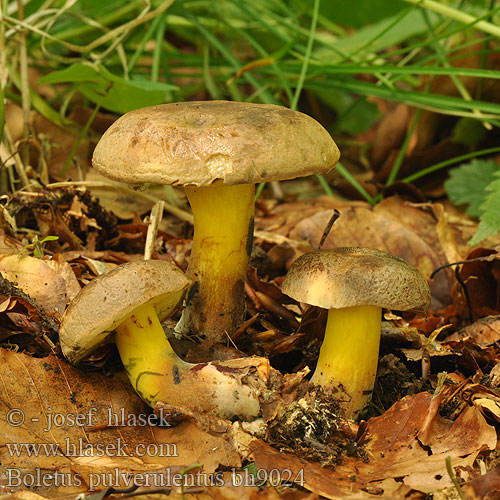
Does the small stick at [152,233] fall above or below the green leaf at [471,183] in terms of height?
above

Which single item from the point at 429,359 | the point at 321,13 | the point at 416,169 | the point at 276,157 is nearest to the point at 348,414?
the point at 429,359

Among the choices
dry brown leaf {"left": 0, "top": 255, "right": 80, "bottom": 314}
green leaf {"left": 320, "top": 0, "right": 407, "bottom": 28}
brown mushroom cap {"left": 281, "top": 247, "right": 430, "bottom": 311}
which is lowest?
dry brown leaf {"left": 0, "top": 255, "right": 80, "bottom": 314}

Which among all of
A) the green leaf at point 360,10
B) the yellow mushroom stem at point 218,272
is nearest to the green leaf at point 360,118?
the green leaf at point 360,10

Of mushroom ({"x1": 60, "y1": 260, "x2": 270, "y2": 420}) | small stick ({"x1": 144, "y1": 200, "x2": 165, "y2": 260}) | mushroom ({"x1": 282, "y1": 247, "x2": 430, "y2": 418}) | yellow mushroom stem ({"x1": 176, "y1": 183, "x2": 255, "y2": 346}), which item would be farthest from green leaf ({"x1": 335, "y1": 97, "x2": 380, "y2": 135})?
mushroom ({"x1": 60, "y1": 260, "x2": 270, "y2": 420})

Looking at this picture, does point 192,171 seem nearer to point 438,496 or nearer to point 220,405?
point 220,405

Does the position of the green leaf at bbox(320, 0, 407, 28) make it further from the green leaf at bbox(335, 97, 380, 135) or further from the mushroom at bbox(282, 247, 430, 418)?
the mushroom at bbox(282, 247, 430, 418)

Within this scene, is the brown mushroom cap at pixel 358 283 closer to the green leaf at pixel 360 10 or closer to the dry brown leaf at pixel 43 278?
the dry brown leaf at pixel 43 278

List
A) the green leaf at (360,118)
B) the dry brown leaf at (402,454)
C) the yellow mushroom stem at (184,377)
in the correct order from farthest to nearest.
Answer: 1. the green leaf at (360,118)
2. the yellow mushroom stem at (184,377)
3. the dry brown leaf at (402,454)
